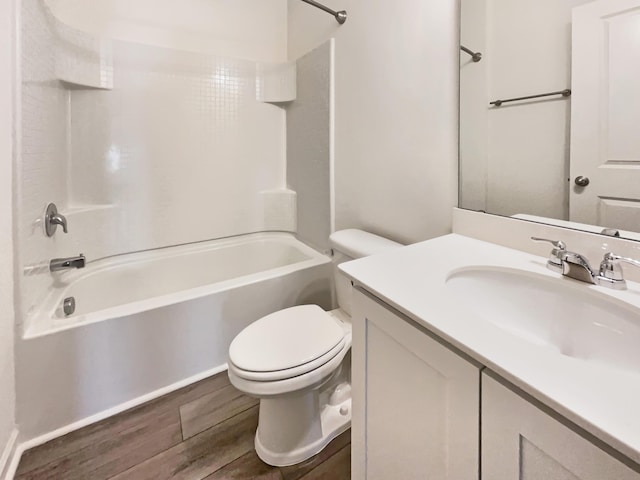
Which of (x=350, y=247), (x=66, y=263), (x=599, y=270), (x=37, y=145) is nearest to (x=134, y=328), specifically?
(x=66, y=263)

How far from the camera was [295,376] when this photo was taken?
3.42 ft

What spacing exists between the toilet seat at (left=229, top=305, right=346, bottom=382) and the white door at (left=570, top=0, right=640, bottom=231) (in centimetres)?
89

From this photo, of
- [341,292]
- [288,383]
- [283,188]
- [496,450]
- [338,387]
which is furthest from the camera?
[283,188]

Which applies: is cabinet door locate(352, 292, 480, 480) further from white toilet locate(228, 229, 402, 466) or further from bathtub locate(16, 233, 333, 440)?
bathtub locate(16, 233, 333, 440)

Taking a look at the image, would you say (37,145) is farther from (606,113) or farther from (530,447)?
(606,113)

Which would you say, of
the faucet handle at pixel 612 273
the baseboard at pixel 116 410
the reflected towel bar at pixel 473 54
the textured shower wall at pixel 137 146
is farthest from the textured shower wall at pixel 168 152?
the faucet handle at pixel 612 273

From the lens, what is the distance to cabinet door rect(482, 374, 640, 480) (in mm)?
385

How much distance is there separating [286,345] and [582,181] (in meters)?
1.07

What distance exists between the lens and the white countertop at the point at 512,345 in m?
0.37

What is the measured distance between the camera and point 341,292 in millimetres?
1514

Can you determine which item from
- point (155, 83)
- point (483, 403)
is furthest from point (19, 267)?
point (483, 403)

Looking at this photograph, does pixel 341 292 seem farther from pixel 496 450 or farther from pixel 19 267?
pixel 19 267

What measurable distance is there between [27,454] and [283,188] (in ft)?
6.72

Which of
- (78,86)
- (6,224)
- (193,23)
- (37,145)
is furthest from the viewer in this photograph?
(193,23)
